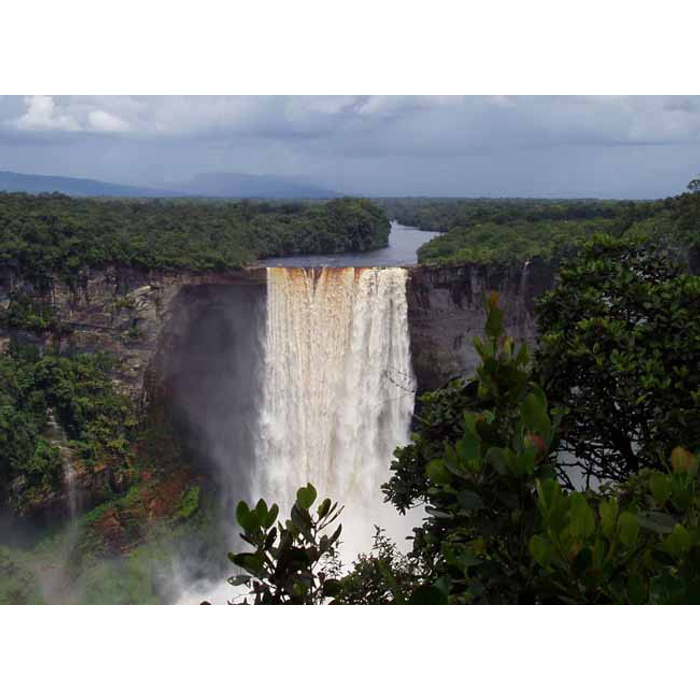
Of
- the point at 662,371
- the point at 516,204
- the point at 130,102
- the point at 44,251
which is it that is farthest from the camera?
the point at 44,251

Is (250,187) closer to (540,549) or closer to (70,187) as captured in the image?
(70,187)

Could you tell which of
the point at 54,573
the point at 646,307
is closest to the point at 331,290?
the point at 54,573

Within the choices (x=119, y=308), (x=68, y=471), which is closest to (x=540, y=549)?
(x=68, y=471)

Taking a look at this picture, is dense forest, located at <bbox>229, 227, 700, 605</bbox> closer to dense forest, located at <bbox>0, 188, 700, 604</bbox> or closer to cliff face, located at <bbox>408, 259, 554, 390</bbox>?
dense forest, located at <bbox>0, 188, 700, 604</bbox>

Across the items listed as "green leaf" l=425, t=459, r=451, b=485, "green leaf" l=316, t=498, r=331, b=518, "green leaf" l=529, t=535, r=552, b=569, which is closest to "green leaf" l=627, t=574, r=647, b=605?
"green leaf" l=529, t=535, r=552, b=569

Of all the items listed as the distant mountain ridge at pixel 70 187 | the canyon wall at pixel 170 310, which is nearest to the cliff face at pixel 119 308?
the canyon wall at pixel 170 310

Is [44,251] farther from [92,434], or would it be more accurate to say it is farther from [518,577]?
[518,577]

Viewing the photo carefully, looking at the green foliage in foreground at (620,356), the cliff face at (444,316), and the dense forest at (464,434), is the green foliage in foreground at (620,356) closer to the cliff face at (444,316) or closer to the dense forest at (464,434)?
the dense forest at (464,434)
